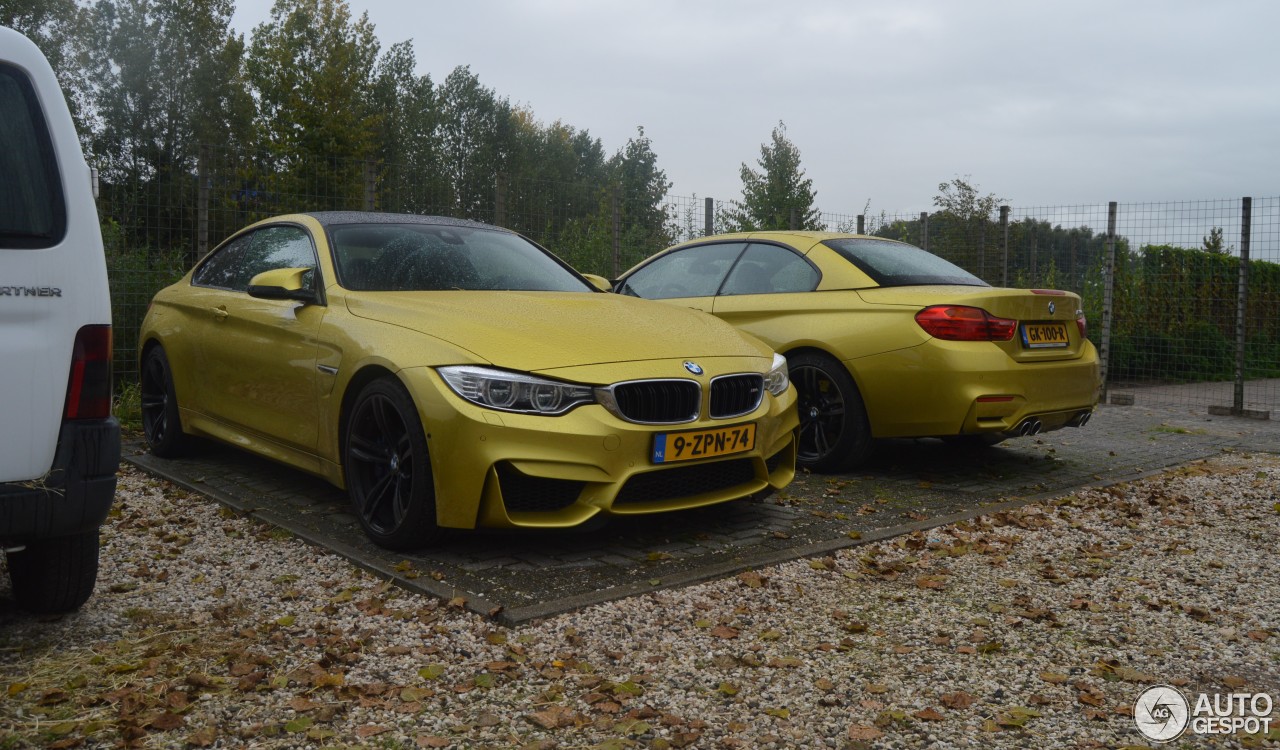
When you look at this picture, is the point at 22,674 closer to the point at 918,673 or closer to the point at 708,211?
the point at 918,673

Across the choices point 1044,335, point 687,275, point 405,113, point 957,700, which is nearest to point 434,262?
point 687,275

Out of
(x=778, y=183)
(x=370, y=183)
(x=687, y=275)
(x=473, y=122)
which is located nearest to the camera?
(x=687, y=275)

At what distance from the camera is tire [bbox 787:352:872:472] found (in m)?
6.75

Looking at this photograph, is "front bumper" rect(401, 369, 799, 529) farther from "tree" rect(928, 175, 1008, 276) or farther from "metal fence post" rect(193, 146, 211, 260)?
"tree" rect(928, 175, 1008, 276)

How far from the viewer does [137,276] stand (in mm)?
9211

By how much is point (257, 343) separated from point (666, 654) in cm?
316

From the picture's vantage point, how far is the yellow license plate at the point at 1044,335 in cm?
649

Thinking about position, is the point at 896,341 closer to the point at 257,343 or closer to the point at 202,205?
the point at 257,343

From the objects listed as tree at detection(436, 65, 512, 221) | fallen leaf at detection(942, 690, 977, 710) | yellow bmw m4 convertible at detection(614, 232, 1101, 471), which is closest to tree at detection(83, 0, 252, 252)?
tree at detection(436, 65, 512, 221)

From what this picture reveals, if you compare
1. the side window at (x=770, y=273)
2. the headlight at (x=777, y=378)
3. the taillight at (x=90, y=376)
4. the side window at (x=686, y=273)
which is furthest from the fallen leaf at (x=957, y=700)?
the side window at (x=686, y=273)

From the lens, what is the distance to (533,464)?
14.4 feet

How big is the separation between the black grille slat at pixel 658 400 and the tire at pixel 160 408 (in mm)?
3523

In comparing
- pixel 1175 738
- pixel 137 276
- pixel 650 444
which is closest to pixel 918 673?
pixel 1175 738

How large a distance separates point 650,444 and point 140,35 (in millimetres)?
53493
